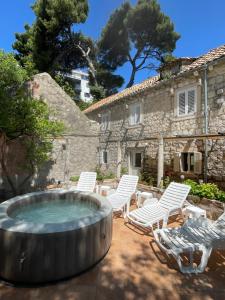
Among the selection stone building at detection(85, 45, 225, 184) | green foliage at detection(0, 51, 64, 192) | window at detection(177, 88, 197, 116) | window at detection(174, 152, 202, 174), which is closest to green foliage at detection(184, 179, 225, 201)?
stone building at detection(85, 45, 225, 184)

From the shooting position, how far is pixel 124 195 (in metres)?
7.62

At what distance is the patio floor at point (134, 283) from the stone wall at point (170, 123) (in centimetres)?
551

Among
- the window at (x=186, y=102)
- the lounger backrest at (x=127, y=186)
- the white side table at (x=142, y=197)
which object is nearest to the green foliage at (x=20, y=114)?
the lounger backrest at (x=127, y=186)

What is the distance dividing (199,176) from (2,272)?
869cm

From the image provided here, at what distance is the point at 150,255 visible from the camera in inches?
178

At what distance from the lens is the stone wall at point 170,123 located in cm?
938

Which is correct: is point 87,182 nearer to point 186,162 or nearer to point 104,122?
point 186,162

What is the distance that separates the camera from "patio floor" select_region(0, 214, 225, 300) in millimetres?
3320

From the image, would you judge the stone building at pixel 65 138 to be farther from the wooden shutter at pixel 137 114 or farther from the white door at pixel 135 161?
the wooden shutter at pixel 137 114

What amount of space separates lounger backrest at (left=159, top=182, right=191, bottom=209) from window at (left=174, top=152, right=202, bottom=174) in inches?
144

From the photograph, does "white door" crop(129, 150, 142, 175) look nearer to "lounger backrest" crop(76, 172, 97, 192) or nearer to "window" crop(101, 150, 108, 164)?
"window" crop(101, 150, 108, 164)

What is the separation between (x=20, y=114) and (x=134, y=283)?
716 centimetres

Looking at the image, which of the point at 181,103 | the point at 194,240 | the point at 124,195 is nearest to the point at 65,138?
the point at 124,195

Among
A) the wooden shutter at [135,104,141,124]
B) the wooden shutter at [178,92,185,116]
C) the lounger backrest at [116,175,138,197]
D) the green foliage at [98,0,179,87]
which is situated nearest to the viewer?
the lounger backrest at [116,175,138,197]
